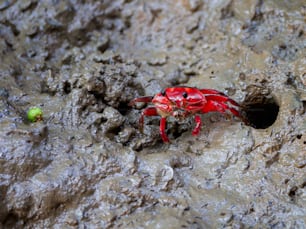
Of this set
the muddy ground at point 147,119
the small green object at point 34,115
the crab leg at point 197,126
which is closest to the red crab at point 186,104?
the crab leg at point 197,126

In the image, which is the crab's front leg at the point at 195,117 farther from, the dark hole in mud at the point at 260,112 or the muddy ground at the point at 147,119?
the dark hole in mud at the point at 260,112

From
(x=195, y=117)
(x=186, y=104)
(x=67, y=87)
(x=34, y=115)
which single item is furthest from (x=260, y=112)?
(x=34, y=115)

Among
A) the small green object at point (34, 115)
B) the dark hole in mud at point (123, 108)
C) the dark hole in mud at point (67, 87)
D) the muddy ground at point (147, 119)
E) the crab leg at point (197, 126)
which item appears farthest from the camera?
the dark hole in mud at point (123, 108)

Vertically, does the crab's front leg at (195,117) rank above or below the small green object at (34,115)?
below

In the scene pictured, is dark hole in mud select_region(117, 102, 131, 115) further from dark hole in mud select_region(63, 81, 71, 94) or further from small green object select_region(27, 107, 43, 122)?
small green object select_region(27, 107, 43, 122)

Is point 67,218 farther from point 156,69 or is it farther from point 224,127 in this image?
point 156,69

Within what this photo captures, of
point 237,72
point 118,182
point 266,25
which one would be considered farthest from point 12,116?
point 266,25
